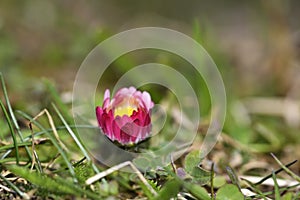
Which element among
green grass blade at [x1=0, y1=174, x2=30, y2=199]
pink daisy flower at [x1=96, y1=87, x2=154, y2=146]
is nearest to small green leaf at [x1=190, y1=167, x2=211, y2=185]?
pink daisy flower at [x1=96, y1=87, x2=154, y2=146]

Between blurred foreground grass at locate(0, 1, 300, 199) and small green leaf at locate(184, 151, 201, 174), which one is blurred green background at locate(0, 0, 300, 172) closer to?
blurred foreground grass at locate(0, 1, 300, 199)

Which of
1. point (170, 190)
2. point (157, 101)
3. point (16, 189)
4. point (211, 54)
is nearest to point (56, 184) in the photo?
point (16, 189)

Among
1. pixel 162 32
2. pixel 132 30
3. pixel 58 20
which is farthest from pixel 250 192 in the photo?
pixel 58 20

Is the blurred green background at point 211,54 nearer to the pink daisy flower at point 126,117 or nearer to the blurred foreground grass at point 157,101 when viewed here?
the blurred foreground grass at point 157,101

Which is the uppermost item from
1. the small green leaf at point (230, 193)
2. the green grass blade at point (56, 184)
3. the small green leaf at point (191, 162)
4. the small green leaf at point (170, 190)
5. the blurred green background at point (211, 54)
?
the blurred green background at point (211, 54)

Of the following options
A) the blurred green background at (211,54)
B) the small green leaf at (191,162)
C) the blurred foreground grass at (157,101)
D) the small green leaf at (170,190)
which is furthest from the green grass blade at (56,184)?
the blurred green background at (211,54)

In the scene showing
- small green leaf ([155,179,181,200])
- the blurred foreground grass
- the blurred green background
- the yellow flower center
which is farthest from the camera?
the blurred green background
